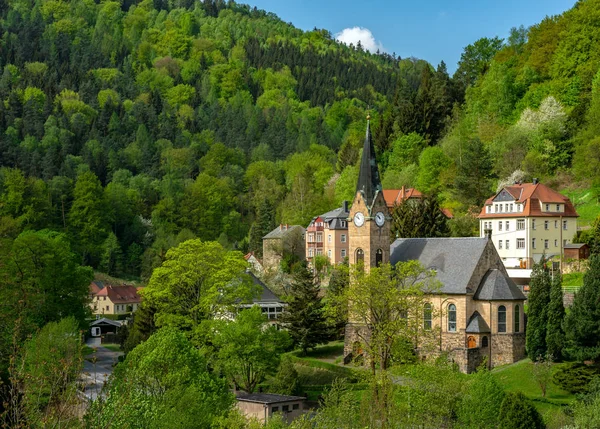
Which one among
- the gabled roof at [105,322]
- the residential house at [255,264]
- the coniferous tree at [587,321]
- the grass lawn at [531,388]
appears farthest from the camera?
the residential house at [255,264]

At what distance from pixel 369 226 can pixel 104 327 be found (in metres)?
35.6

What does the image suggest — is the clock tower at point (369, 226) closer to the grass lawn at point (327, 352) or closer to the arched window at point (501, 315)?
the grass lawn at point (327, 352)

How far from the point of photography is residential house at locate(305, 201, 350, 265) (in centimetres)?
8625

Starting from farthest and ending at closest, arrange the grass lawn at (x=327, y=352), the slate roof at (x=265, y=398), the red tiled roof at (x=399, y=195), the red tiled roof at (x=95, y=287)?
the red tiled roof at (x=95, y=287) < the red tiled roof at (x=399, y=195) < the grass lawn at (x=327, y=352) < the slate roof at (x=265, y=398)

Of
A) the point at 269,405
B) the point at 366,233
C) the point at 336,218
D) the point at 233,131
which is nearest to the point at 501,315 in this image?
the point at 366,233

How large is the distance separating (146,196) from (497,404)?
90066 millimetres

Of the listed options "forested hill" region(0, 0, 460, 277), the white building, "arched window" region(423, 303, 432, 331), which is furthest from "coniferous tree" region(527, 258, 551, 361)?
"forested hill" region(0, 0, 460, 277)

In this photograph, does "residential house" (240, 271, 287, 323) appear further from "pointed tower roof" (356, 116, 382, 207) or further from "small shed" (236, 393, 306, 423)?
"small shed" (236, 393, 306, 423)

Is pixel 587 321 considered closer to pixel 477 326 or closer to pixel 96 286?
pixel 477 326

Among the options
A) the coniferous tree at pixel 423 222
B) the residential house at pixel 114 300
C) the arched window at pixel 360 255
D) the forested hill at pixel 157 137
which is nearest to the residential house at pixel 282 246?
the forested hill at pixel 157 137

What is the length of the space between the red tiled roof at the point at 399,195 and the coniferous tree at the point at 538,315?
3152 cm

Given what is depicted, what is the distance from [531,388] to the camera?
152 ft

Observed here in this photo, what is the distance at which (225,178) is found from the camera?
434 ft

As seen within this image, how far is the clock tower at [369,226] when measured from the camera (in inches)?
2292
